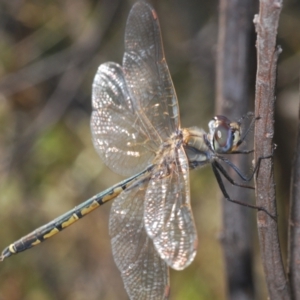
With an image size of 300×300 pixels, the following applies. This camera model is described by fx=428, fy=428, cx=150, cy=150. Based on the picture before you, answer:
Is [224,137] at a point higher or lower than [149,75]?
lower

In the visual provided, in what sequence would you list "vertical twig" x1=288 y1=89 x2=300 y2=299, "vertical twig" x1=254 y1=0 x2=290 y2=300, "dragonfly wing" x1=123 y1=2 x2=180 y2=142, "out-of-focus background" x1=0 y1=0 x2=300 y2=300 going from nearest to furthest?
"vertical twig" x1=254 y1=0 x2=290 y2=300 → "vertical twig" x1=288 y1=89 x2=300 y2=299 → "dragonfly wing" x1=123 y1=2 x2=180 y2=142 → "out-of-focus background" x1=0 y1=0 x2=300 y2=300

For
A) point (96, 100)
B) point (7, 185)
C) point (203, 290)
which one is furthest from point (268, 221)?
point (7, 185)

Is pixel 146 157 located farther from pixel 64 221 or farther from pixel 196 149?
pixel 64 221

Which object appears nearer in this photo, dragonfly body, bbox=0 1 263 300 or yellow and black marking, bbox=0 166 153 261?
dragonfly body, bbox=0 1 263 300

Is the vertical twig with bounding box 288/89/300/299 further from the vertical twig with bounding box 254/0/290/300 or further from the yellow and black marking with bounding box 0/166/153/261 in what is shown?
the yellow and black marking with bounding box 0/166/153/261

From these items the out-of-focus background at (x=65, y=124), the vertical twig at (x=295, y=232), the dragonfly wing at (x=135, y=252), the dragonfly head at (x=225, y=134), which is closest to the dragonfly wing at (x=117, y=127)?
the dragonfly wing at (x=135, y=252)

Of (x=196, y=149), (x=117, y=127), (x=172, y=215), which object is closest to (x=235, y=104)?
(x=196, y=149)

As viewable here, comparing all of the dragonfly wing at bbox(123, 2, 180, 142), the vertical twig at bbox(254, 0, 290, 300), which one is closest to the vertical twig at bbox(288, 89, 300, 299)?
the vertical twig at bbox(254, 0, 290, 300)
